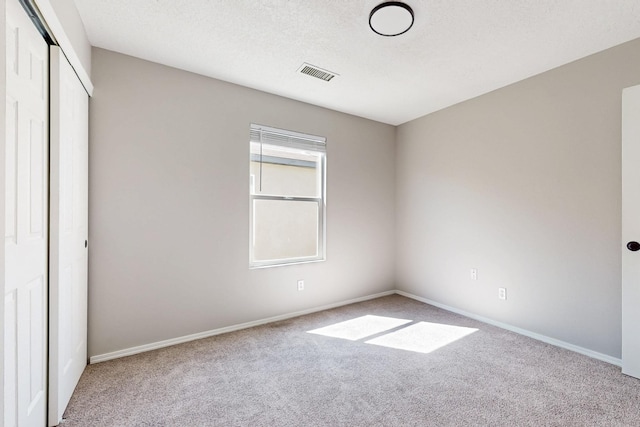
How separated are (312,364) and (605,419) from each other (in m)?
1.79

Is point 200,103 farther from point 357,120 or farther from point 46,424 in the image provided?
point 46,424

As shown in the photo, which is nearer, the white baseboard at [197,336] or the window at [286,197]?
the white baseboard at [197,336]

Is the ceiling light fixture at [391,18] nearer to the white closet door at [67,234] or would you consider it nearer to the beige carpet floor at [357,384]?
the white closet door at [67,234]

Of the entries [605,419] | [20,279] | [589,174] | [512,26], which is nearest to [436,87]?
[512,26]

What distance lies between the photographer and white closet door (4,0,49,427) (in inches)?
45.9

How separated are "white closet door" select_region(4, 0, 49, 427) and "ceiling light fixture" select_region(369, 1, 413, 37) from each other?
1804mm

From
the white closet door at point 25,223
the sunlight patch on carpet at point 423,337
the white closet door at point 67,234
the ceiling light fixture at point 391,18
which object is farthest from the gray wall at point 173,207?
the ceiling light fixture at point 391,18

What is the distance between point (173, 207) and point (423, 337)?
8.55 feet

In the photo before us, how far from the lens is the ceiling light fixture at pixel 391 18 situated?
5.84 ft

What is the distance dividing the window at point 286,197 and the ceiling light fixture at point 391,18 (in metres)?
1.52

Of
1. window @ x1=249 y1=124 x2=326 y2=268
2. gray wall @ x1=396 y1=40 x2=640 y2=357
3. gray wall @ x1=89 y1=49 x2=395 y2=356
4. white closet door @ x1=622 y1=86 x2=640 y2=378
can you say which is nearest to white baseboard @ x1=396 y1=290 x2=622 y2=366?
gray wall @ x1=396 y1=40 x2=640 y2=357

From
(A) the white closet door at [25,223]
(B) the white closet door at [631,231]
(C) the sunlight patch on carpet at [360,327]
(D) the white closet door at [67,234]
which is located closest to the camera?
(A) the white closet door at [25,223]

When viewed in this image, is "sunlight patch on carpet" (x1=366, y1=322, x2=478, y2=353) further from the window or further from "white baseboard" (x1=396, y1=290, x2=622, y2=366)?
the window

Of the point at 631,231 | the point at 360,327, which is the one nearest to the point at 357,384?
the point at 360,327
